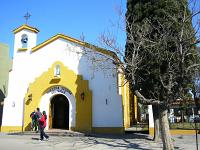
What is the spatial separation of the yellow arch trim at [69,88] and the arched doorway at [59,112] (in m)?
1.15

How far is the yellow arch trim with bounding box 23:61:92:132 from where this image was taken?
66.5ft

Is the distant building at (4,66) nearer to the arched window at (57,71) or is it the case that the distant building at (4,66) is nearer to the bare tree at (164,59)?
the arched window at (57,71)

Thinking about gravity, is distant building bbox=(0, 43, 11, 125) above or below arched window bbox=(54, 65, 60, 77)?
above

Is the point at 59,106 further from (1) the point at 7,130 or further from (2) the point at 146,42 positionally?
(2) the point at 146,42

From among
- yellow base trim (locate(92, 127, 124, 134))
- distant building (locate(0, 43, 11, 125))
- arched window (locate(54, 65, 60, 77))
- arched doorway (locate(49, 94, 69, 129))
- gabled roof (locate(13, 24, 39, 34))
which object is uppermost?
gabled roof (locate(13, 24, 39, 34))

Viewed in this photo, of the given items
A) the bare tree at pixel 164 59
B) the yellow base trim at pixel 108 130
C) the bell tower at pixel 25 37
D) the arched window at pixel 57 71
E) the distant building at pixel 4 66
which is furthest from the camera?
the distant building at pixel 4 66

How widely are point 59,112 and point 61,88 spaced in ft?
6.58

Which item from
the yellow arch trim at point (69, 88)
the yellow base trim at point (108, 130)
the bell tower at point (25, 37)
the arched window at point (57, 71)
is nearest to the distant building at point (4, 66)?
the bell tower at point (25, 37)

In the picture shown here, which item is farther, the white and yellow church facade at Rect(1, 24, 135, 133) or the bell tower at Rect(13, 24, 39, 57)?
the bell tower at Rect(13, 24, 39, 57)

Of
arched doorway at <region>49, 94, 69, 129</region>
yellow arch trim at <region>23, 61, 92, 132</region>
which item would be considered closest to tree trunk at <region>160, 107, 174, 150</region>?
yellow arch trim at <region>23, 61, 92, 132</region>

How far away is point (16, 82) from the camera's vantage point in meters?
22.9

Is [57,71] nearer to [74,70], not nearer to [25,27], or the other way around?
[74,70]

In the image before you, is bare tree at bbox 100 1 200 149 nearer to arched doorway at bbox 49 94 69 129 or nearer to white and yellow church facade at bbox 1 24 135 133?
white and yellow church facade at bbox 1 24 135 133

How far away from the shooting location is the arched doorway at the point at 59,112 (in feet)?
71.7
